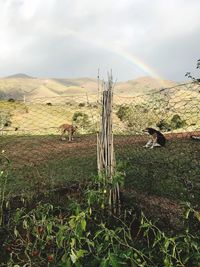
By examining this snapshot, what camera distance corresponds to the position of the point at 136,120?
77.9 feet

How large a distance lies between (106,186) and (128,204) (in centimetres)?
46

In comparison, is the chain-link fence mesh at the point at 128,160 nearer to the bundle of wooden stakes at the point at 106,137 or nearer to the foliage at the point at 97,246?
the bundle of wooden stakes at the point at 106,137

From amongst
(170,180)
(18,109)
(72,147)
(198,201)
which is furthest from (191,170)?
(18,109)

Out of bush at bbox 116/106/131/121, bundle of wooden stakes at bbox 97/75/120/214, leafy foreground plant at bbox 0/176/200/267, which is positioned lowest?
leafy foreground plant at bbox 0/176/200/267

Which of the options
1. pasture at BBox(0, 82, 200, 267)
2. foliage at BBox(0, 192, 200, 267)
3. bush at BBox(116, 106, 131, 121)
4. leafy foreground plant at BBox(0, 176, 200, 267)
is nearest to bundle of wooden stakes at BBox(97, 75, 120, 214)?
pasture at BBox(0, 82, 200, 267)

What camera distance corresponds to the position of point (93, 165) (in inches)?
322

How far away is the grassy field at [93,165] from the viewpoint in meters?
5.74

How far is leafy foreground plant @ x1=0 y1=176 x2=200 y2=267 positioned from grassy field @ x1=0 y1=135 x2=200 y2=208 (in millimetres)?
952

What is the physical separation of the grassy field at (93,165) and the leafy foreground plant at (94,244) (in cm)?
95

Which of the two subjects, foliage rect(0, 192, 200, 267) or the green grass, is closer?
foliage rect(0, 192, 200, 267)

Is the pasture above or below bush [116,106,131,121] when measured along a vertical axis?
below

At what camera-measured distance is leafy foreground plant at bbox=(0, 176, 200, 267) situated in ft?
8.95

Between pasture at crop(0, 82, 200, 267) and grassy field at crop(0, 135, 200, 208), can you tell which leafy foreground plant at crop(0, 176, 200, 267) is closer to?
pasture at crop(0, 82, 200, 267)

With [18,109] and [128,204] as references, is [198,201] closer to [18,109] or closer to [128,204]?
[128,204]
